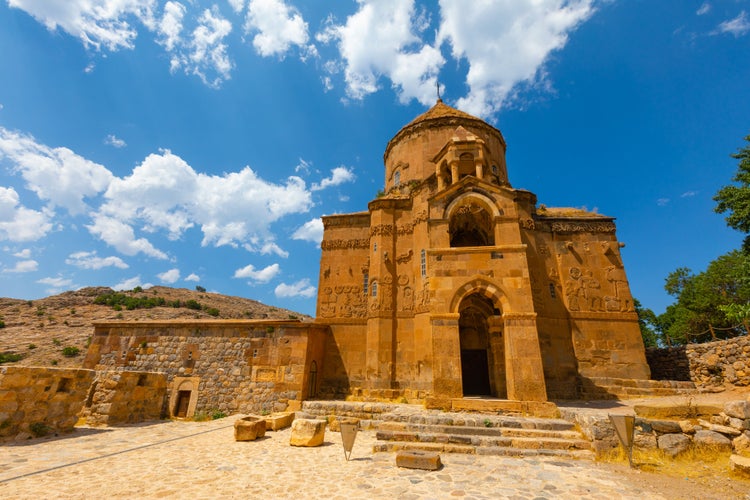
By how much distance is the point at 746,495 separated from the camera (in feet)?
15.1

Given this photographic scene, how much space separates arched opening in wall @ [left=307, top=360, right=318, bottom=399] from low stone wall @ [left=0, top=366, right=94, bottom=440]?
A: 7.27 m

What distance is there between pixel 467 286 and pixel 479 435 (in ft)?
16.0

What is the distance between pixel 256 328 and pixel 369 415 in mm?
6350

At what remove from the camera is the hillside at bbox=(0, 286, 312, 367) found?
2908cm

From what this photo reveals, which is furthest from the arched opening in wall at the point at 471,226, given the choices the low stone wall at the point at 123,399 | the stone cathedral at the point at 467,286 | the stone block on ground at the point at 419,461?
the low stone wall at the point at 123,399

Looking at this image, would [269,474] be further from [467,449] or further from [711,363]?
[711,363]

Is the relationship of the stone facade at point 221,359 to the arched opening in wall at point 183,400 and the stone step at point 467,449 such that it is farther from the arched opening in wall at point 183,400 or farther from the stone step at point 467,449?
the stone step at point 467,449

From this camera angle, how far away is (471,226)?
Result: 1585 cm

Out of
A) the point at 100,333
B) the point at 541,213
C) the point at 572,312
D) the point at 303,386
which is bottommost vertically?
the point at 303,386

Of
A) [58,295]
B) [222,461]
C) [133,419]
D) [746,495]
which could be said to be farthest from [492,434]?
A: [58,295]

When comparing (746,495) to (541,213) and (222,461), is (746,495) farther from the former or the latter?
(541,213)

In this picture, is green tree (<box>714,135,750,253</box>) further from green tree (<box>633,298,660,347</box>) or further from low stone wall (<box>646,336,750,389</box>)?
green tree (<box>633,298,660,347</box>)

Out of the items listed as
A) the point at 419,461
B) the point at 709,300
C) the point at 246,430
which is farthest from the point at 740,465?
the point at 709,300

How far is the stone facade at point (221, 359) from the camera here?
13.0 meters
